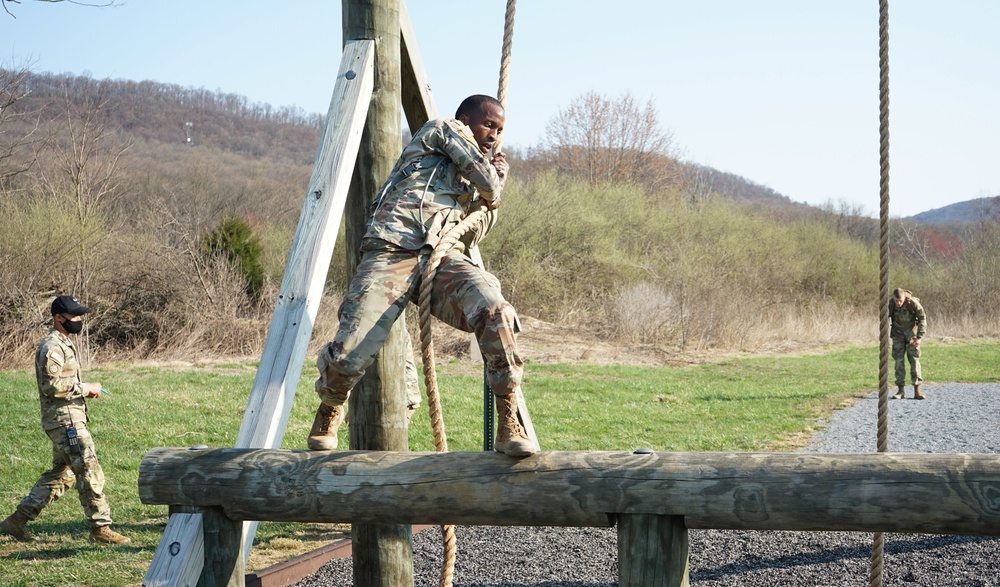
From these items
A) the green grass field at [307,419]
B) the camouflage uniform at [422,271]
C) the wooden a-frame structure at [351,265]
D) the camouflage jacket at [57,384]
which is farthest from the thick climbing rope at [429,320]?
the camouflage jacket at [57,384]

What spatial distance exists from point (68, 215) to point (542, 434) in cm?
1193

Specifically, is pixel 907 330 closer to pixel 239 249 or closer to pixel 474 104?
pixel 474 104

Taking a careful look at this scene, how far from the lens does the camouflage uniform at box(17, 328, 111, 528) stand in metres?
6.38

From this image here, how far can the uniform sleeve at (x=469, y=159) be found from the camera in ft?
10.5

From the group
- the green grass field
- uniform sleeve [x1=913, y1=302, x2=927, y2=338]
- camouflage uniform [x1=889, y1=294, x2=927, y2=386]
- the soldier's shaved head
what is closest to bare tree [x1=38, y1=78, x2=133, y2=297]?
the green grass field

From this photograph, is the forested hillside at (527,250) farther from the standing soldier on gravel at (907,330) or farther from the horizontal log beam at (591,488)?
the horizontal log beam at (591,488)

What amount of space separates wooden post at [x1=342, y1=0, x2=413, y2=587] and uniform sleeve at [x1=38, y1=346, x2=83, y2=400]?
356 cm

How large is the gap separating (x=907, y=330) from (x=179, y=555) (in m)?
14.9

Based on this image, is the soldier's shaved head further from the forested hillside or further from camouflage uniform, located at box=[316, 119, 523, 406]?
the forested hillside

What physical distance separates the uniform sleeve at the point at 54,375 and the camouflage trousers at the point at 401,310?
14.2 feet

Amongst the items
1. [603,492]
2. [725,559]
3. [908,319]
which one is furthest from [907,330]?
[603,492]

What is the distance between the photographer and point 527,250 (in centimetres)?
2753

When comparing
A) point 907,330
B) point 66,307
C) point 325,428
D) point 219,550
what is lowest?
point 219,550

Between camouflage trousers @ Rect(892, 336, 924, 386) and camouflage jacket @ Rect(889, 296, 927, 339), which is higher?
camouflage jacket @ Rect(889, 296, 927, 339)
